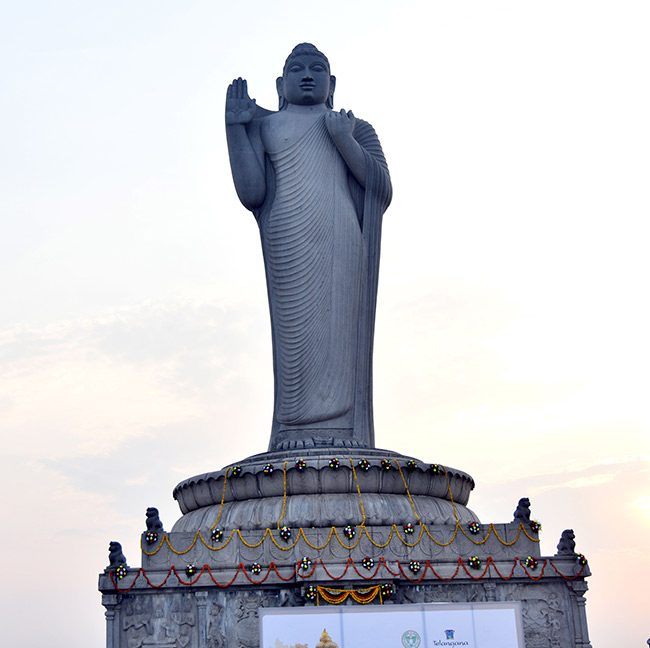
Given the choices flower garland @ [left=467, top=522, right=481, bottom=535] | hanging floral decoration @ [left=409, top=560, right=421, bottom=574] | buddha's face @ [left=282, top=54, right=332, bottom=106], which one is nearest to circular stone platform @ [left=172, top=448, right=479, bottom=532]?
flower garland @ [left=467, top=522, right=481, bottom=535]

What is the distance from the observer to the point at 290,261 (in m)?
14.4

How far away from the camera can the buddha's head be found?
1534cm

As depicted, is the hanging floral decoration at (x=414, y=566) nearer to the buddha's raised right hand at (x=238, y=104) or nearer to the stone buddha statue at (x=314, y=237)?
the stone buddha statue at (x=314, y=237)

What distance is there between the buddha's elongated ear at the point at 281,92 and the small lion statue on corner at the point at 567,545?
7.54 metres

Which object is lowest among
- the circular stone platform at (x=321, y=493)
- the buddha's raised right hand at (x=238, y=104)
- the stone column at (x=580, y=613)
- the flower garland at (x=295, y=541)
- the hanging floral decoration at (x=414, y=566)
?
the stone column at (x=580, y=613)

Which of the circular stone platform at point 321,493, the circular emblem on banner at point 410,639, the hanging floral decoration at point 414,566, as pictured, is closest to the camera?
the circular emblem on banner at point 410,639

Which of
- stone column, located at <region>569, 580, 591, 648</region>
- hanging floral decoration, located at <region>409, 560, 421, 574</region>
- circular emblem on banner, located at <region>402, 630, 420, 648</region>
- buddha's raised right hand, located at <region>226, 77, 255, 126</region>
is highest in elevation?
buddha's raised right hand, located at <region>226, 77, 255, 126</region>

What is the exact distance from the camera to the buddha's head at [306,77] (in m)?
15.3

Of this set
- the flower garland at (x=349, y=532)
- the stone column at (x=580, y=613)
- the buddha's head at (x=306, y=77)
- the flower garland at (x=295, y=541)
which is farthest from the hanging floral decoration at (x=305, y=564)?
the buddha's head at (x=306, y=77)

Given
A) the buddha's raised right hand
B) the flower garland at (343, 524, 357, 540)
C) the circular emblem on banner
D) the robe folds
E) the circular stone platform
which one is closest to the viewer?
the circular emblem on banner

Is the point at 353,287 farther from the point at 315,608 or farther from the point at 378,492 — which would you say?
the point at 315,608

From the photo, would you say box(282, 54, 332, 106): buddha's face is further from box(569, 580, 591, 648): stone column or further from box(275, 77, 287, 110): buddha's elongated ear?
box(569, 580, 591, 648): stone column

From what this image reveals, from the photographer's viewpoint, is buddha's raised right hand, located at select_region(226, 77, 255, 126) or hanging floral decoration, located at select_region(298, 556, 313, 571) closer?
hanging floral decoration, located at select_region(298, 556, 313, 571)

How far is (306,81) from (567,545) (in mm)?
7624
